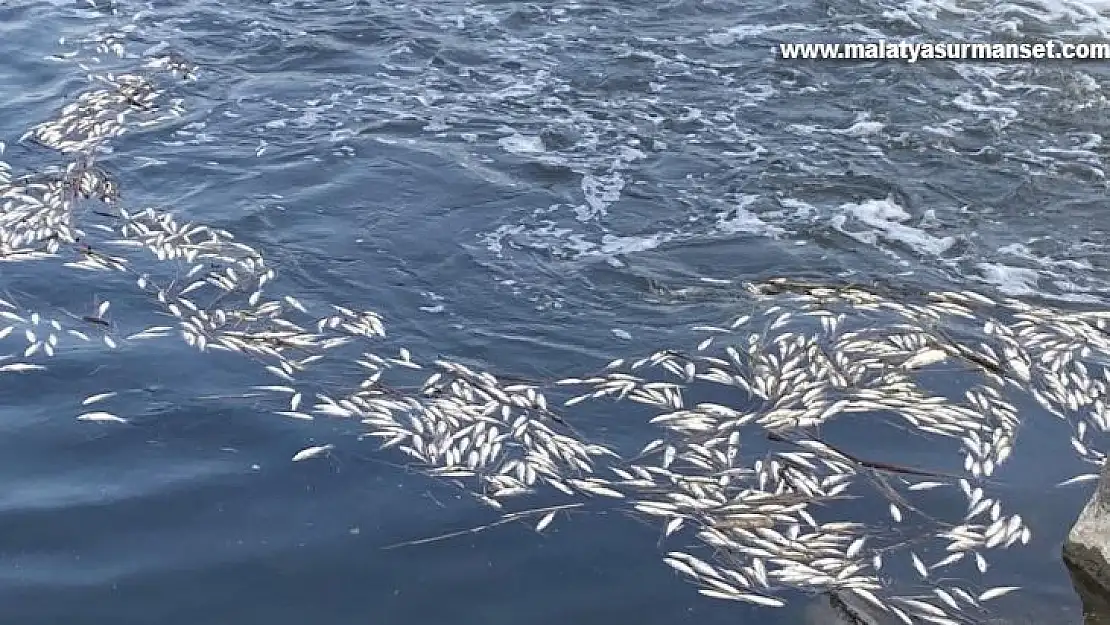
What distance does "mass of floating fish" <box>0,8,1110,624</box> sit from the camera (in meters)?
8.32

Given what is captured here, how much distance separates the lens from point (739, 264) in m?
12.3

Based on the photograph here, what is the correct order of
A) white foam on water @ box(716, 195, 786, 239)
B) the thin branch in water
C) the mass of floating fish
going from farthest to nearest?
white foam on water @ box(716, 195, 786, 239), the thin branch in water, the mass of floating fish

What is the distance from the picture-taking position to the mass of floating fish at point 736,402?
832 cm

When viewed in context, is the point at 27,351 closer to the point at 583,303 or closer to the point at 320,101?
the point at 583,303

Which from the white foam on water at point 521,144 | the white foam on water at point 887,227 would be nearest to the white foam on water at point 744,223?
the white foam on water at point 887,227

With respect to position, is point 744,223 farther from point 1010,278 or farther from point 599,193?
point 1010,278

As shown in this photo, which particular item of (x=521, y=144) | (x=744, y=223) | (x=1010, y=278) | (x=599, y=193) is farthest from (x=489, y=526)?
(x=521, y=144)

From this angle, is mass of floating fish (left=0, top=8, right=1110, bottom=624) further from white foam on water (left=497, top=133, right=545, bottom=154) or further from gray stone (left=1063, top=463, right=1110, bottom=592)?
white foam on water (left=497, top=133, right=545, bottom=154)

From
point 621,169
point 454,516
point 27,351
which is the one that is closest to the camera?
point 454,516

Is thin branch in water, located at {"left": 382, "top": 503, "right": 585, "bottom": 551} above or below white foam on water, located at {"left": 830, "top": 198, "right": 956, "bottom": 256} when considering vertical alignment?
below

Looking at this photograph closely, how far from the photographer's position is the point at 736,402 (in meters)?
9.85

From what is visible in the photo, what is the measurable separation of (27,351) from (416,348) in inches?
137

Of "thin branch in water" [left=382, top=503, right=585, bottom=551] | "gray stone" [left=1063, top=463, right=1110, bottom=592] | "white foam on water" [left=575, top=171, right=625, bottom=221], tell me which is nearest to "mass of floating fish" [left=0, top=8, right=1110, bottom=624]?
"thin branch in water" [left=382, top=503, right=585, bottom=551]

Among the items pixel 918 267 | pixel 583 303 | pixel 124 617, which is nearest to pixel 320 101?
pixel 583 303
